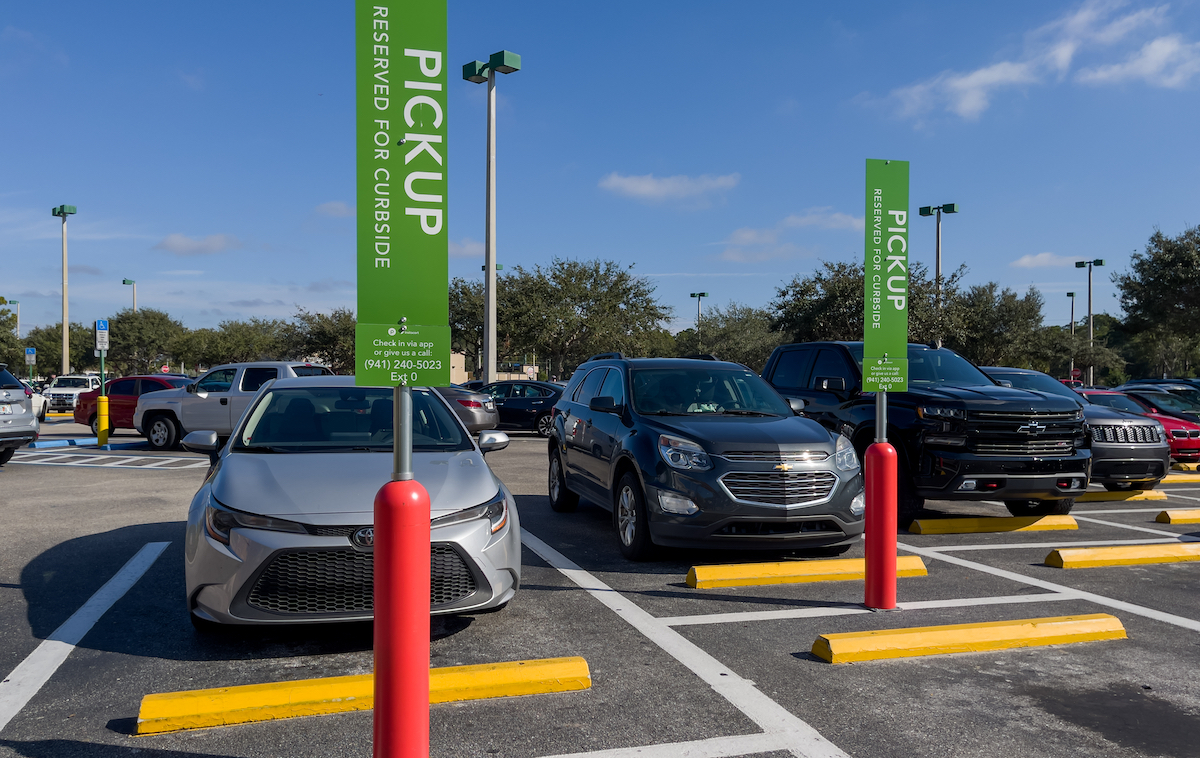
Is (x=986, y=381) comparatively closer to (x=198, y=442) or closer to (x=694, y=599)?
(x=694, y=599)

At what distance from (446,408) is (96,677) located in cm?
282

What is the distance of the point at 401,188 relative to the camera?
10.6ft

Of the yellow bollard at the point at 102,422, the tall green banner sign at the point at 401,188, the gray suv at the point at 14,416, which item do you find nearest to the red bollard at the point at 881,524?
the tall green banner sign at the point at 401,188

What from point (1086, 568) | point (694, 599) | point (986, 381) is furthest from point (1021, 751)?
point (986, 381)

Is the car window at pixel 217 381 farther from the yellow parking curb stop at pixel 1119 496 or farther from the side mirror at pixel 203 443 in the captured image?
the yellow parking curb stop at pixel 1119 496

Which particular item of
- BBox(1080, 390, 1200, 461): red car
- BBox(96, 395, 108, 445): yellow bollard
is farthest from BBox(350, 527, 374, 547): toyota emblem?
BBox(96, 395, 108, 445): yellow bollard

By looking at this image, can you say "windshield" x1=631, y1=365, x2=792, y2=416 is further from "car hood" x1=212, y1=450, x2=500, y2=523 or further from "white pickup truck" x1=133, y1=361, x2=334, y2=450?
"white pickup truck" x1=133, y1=361, x2=334, y2=450

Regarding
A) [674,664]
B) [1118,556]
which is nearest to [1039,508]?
[1118,556]

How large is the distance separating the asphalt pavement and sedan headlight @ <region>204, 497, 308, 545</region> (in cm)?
69

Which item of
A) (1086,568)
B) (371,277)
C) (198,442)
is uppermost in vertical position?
(371,277)

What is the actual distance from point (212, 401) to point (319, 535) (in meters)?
13.4

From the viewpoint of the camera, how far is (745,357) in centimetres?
6022

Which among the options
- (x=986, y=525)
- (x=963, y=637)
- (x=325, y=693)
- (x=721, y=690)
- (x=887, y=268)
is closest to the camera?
(x=325, y=693)

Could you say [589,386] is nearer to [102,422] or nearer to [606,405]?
→ [606,405]
